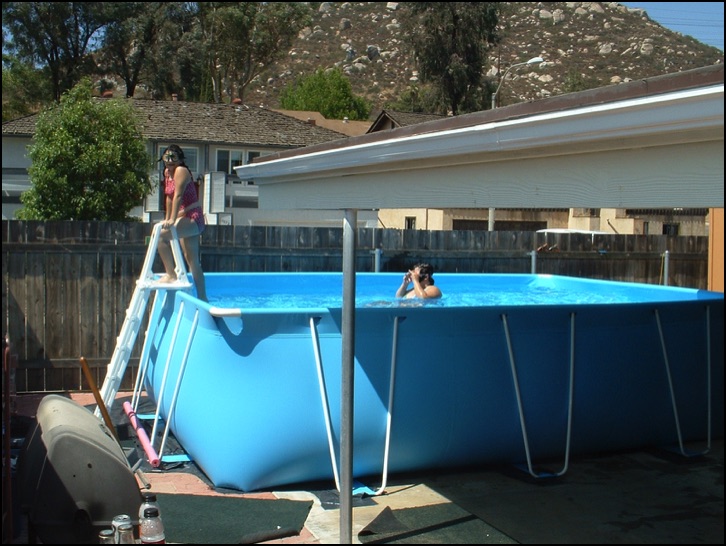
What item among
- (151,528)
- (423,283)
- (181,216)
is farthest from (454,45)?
(151,528)

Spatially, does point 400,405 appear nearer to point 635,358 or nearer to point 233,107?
point 635,358

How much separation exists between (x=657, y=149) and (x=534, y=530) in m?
3.20

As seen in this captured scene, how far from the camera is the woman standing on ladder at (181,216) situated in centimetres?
802

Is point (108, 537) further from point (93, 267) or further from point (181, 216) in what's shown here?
point (93, 267)

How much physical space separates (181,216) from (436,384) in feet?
10.4

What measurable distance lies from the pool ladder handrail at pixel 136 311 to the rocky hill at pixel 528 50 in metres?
16.4

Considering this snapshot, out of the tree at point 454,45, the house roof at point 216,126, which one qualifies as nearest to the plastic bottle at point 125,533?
the house roof at point 216,126

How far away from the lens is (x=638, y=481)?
22.0 feet

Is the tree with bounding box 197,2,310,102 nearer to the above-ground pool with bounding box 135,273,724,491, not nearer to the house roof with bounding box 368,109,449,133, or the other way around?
the house roof with bounding box 368,109,449,133

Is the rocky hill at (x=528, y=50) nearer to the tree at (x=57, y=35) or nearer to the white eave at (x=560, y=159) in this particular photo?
the white eave at (x=560, y=159)

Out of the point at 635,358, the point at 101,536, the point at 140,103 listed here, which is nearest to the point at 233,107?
the point at 140,103

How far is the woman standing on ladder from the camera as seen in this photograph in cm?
802

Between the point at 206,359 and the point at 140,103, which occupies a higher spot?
the point at 140,103

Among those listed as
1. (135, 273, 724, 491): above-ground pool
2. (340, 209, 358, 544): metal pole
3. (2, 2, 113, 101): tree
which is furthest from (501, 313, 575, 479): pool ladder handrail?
(2, 2, 113, 101): tree
